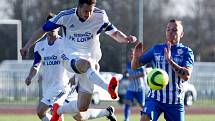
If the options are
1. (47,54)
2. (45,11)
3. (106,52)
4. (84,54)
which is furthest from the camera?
(45,11)

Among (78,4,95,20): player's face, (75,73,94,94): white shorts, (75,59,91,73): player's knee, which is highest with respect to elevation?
(78,4,95,20): player's face

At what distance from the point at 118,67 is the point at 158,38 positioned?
20.5 feet

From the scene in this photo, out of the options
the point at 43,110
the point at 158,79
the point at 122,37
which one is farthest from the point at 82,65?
the point at 43,110

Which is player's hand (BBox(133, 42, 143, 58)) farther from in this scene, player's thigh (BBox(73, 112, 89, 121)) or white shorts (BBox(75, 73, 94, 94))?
player's thigh (BBox(73, 112, 89, 121))

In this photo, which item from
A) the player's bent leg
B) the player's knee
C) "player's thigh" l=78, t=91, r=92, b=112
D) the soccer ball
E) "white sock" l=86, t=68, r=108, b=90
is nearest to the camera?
the soccer ball

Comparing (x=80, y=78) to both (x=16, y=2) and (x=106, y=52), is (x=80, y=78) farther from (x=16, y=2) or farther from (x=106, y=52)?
(x=16, y=2)

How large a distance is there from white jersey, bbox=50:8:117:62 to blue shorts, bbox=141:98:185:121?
145 centimetres

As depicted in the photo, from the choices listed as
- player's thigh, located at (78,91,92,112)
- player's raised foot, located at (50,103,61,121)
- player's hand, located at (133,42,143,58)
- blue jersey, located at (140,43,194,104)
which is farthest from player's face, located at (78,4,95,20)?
player's raised foot, located at (50,103,61,121)

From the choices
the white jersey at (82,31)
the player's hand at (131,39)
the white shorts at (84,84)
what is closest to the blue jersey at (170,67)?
the player's hand at (131,39)

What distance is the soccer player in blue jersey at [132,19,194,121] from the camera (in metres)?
12.3

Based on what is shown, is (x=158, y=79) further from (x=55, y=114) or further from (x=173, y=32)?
(x=55, y=114)

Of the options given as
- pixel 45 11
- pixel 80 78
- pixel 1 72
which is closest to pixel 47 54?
pixel 80 78

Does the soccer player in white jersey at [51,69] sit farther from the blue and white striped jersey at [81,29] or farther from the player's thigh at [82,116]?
the blue and white striped jersey at [81,29]

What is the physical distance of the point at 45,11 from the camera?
63844mm
